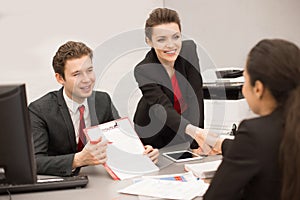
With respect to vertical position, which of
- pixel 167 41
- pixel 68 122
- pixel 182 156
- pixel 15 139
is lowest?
pixel 182 156

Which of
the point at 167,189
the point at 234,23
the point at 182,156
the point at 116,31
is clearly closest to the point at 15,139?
the point at 167,189

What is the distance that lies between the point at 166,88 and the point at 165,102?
4.0 inches

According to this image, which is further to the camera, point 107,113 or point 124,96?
point 124,96

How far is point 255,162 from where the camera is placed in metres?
1.16

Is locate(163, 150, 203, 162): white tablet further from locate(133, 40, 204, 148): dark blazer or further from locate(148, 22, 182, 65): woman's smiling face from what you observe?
locate(148, 22, 182, 65): woman's smiling face

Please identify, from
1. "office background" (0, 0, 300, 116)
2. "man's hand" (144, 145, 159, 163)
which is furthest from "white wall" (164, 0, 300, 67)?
"man's hand" (144, 145, 159, 163)

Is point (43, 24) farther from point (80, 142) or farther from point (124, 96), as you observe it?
point (80, 142)

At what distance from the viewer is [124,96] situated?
3.50 meters

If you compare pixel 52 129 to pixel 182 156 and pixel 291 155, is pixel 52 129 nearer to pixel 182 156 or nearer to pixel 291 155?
pixel 182 156

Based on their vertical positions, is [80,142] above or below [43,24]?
below

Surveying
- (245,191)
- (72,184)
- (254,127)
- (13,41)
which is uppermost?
(13,41)

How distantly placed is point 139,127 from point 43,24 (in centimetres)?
132

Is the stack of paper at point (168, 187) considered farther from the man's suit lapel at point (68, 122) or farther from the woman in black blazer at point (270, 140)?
the man's suit lapel at point (68, 122)

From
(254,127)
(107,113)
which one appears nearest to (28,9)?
(107,113)
